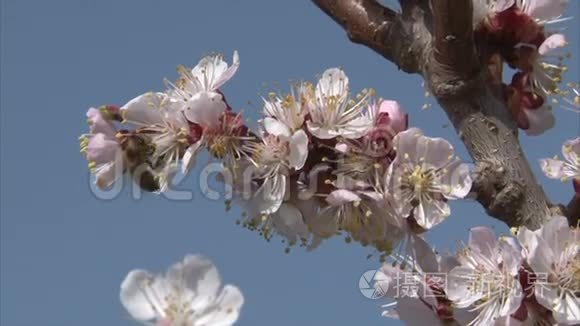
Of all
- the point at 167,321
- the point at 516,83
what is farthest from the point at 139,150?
the point at 516,83

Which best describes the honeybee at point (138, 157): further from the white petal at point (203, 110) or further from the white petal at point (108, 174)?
the white petal at point (203, 110)

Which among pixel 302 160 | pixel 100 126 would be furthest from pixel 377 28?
pixel 100 126

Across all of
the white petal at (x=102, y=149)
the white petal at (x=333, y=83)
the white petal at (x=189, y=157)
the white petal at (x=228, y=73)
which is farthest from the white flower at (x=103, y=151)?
the white petal at (x=333, y=83)

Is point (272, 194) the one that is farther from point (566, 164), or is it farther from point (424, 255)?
point (566, 164)

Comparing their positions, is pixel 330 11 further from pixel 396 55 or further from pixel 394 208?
pixel 394 208

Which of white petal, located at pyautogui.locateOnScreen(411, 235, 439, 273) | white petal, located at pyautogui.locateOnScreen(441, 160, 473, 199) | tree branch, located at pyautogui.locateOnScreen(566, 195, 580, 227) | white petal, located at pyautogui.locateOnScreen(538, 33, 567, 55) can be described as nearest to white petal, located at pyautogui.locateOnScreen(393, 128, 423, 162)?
white petal, located at pyautogui.locateOnScreen(441, 160, 473, 199)
